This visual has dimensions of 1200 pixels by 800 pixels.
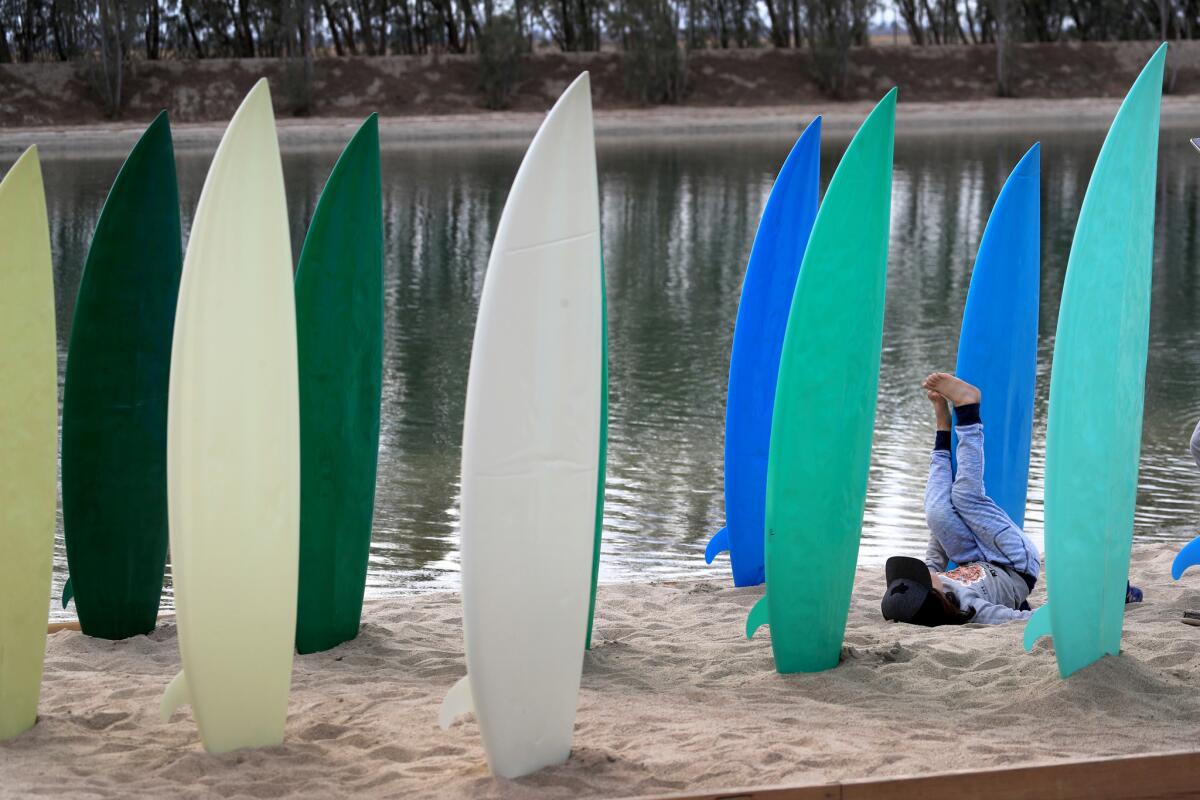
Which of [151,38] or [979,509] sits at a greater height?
[151,38]

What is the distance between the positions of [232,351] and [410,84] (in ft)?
167

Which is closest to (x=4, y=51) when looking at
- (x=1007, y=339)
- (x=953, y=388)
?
(x=1007, y=339)

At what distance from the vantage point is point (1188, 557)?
19.7ft

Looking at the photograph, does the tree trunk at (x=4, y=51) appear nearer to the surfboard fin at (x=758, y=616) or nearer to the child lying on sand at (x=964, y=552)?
the child lying on sand at (x=964, y=552)

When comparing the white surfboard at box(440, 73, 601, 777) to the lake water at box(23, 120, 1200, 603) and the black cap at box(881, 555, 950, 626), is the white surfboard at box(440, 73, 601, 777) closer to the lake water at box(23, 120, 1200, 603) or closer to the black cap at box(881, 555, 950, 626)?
the black cap at box(881, 555, 950, 626)

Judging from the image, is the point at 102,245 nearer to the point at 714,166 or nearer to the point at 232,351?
the point at 232,351

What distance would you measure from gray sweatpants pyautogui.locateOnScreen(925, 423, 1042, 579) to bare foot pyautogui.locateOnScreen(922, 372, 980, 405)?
116 millimetres

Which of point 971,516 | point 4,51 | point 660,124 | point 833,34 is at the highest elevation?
point 4,51

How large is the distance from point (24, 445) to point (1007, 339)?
4435mm

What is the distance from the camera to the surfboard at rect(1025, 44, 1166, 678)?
4.74 metres

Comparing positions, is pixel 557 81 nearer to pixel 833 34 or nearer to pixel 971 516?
pixel 833 34

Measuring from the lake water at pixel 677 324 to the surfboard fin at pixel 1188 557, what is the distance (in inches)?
75.3

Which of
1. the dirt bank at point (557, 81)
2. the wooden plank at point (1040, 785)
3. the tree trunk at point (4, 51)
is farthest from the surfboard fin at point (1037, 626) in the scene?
the tree trunk at point (4, 51)

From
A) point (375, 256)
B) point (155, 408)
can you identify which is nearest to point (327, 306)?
point (375, 256)
